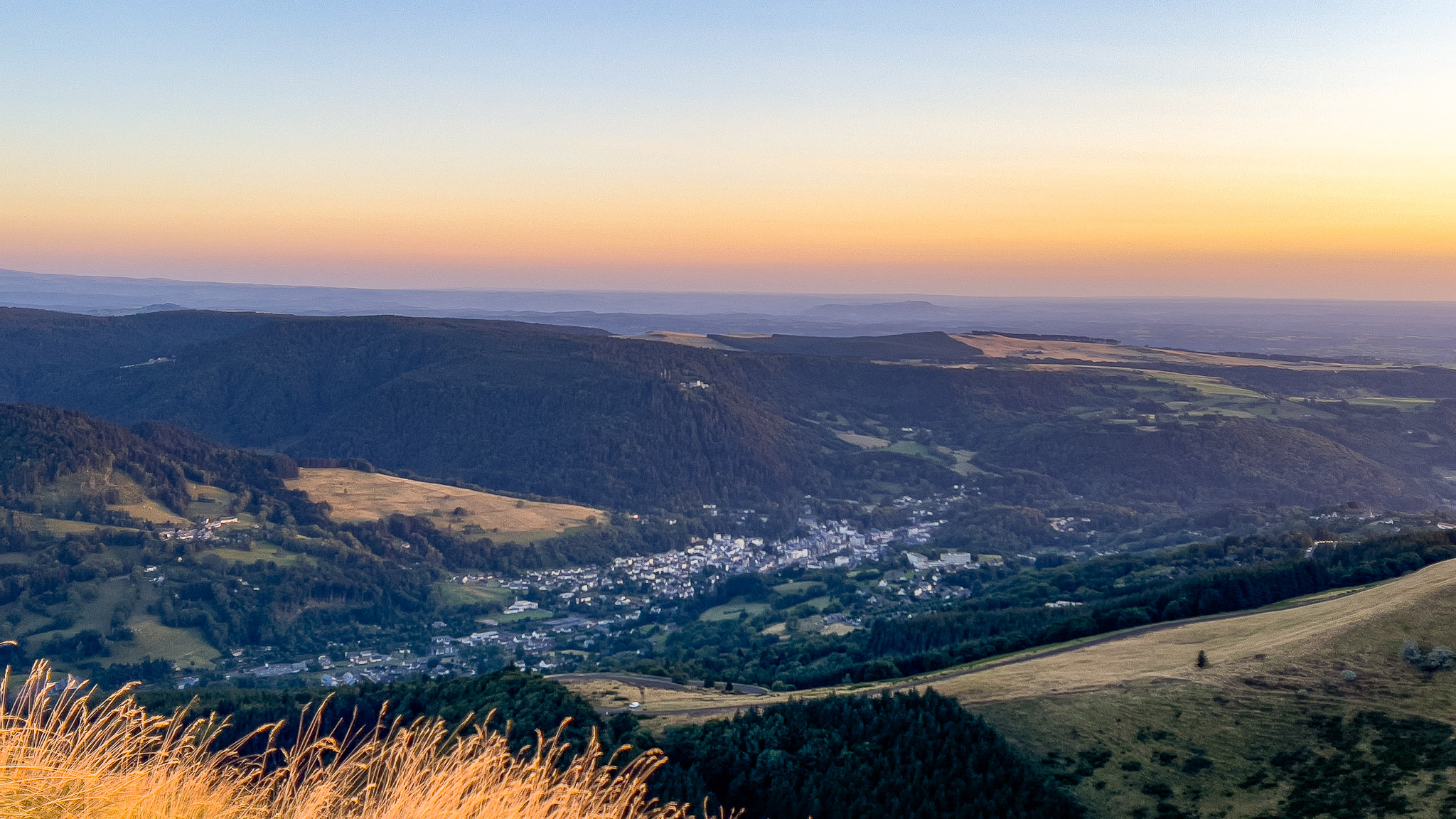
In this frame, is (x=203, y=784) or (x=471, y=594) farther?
(x=471, y=594)

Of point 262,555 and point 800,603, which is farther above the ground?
point 262,555

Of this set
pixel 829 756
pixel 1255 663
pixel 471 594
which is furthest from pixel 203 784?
pixel 471 594

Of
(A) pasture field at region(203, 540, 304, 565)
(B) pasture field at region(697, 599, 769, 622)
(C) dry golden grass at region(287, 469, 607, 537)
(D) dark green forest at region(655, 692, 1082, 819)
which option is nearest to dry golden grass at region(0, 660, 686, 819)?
(D) dark green forest at region(655, 692, 1082, 819)

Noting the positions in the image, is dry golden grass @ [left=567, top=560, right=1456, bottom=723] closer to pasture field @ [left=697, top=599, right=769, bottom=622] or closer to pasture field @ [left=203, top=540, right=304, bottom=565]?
pasture field @ [left=697, top=599, right=769, bottom=622]

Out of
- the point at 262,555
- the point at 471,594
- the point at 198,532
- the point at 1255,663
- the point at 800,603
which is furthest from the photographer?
the point at 198,532

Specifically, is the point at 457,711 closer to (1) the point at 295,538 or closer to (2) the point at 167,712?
(2) the point at 167,712

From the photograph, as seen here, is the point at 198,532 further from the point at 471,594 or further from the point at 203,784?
the point at 203,784

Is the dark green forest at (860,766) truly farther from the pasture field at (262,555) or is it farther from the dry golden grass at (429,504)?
the dry golden grass at (429,504)

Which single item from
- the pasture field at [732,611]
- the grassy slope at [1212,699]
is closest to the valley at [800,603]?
the grassy slope at [1212,699]
